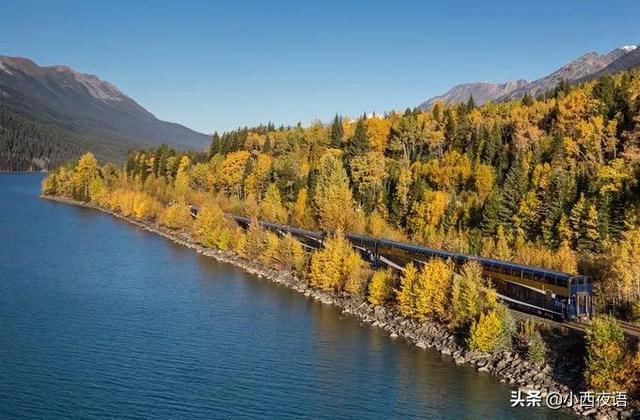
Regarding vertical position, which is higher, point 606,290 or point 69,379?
point 606,290

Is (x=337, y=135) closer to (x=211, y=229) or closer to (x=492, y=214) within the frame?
(x=211, y=229)

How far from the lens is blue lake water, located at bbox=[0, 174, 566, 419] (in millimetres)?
34969

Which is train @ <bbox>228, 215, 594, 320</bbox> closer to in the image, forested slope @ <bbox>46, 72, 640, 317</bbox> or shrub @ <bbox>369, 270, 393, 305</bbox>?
forested slope @ <bbox>46, 72, 640, 317</bbox>

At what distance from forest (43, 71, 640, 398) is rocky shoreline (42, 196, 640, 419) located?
1.05 meters

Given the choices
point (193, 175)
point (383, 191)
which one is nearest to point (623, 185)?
point (383, 191)

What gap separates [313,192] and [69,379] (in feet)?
212

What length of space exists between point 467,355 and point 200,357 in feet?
67.3

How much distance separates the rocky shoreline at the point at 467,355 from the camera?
37.9m

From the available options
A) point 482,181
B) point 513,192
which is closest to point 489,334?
point 513,192

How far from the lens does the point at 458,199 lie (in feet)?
278

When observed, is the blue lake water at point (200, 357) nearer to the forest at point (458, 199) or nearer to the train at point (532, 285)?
the forest at point (458, 199)

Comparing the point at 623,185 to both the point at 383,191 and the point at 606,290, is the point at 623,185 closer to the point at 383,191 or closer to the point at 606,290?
the point at 606,290

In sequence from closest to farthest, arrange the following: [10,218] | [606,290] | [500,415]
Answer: [500,415]
[606,290]
[10,218]

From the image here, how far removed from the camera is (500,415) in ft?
117
